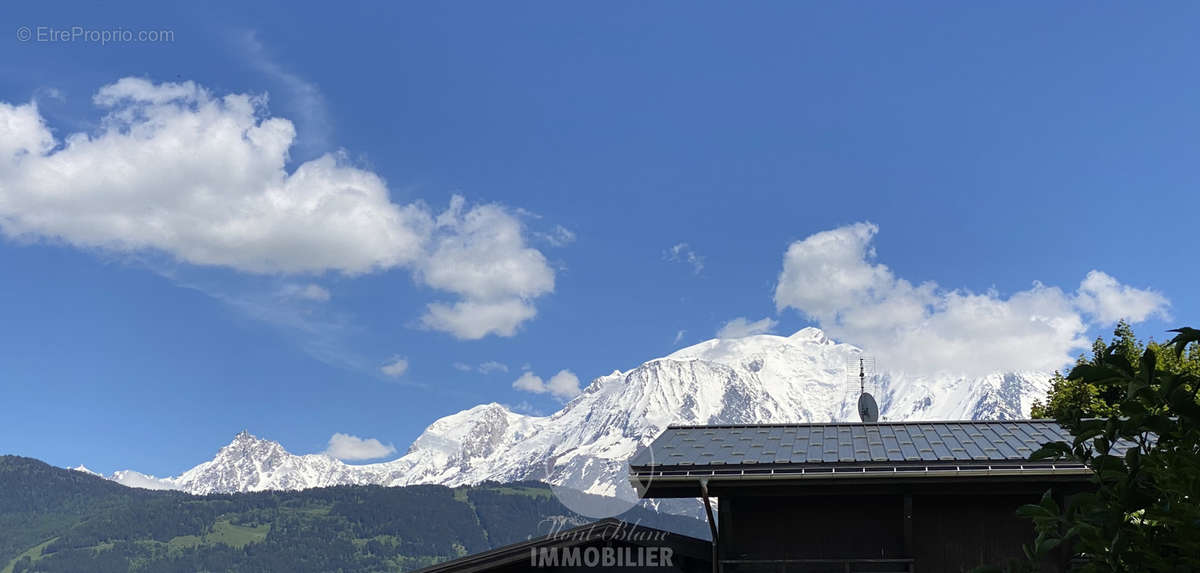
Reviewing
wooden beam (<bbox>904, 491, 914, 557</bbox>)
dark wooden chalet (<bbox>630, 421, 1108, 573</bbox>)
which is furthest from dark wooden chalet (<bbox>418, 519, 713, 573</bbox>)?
wooden beam (<bbox>904, 491, 914, 557</bbox>)

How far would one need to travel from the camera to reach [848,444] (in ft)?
59.2

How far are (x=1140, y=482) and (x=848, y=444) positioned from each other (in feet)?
47.3

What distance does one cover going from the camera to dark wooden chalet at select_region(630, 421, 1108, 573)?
1598 cm

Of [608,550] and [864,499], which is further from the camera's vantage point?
[608,550]

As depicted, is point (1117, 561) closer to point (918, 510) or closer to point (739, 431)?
point (918, 510)

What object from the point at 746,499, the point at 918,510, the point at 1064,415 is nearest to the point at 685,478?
the point at 746,499

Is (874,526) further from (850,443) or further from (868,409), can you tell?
(868,409)

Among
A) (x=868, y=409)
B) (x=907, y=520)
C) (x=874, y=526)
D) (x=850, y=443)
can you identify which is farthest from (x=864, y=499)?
(x=868, y=409)

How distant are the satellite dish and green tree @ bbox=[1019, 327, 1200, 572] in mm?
21320

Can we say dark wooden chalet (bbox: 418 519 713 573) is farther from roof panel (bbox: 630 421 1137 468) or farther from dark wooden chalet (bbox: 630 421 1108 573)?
roof panel (bbox: 630 421 1137 468)

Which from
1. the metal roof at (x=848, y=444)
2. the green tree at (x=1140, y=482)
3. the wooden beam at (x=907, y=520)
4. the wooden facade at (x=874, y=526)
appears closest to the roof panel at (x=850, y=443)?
the metal roof at (x=848, y=444)

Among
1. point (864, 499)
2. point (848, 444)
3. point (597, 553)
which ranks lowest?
point (597, 553)

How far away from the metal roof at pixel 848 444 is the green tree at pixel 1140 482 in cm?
1226

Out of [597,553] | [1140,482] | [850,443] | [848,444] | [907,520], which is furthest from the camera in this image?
Answer: [850,443]
